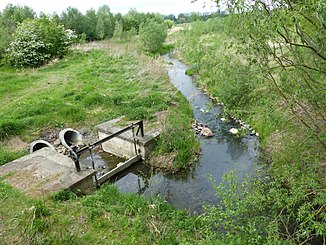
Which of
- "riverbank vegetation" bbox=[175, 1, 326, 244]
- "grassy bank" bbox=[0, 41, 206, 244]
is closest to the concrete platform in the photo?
"grassy bank" bbox=[0, 41, 206, 244]

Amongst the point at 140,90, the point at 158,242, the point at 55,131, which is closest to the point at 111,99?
the point at 140,90

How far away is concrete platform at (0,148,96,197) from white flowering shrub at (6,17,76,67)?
13.8m

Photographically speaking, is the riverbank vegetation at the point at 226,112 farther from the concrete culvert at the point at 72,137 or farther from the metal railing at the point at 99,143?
the metal railing at the point at 99,143

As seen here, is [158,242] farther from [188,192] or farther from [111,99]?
[111,99]

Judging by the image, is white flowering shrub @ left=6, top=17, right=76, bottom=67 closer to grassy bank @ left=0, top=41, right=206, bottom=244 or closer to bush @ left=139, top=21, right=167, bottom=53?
grassy bank @ left=0, top=41, right=206, bottom=244

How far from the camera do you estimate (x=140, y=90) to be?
43.3ft

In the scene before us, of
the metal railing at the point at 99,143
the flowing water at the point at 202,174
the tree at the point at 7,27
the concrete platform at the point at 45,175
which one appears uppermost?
the tree at the point at 7,27

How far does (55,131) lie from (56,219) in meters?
5.78

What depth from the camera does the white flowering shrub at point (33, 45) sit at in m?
18.6

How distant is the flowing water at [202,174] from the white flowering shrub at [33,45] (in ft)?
44.0

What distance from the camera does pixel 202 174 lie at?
8039 mm

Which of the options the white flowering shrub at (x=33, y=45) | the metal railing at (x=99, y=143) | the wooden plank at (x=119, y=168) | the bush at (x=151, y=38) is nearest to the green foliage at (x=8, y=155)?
the metal railing at (x=99, y=143)

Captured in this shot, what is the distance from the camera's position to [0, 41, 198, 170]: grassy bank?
9508mm

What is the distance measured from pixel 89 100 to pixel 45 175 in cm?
603
